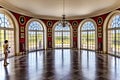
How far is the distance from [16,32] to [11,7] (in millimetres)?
2139

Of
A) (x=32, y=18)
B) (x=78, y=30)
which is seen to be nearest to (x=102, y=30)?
(x=78, y=30)

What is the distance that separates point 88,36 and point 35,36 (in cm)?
547

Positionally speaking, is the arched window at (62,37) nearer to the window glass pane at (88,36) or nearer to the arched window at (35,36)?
the window glass pane at (88,36)

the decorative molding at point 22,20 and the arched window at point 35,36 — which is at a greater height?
the decorative molding at point 22,20

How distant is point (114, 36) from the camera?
10164mm

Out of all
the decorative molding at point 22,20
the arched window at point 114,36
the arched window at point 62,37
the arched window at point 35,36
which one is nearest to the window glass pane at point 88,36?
the arched window at point 62,37

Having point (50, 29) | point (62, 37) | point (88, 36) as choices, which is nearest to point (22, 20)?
point (50, 29)

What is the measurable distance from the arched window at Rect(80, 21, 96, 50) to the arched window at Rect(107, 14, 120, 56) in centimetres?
221

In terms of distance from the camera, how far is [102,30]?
37.2ft

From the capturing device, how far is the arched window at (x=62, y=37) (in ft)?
48.7

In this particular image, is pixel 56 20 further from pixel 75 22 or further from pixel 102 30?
pixel 102 30

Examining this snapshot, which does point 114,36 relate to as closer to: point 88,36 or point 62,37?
point 88,36

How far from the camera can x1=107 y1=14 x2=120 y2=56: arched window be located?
9703 millimetres

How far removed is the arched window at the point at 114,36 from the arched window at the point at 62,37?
507 centimetres
